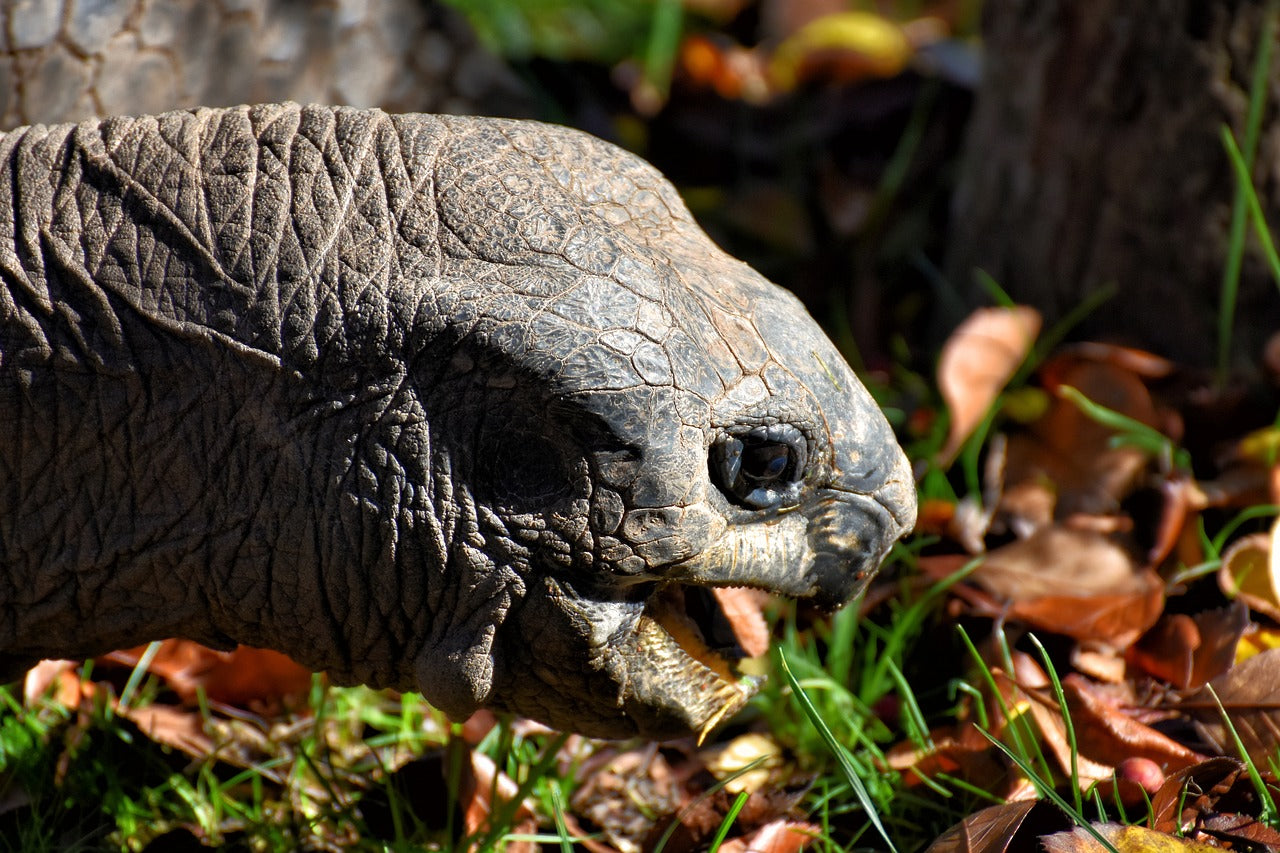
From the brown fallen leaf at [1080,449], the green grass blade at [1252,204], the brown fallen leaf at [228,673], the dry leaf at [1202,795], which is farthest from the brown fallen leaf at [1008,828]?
the green grass blade at [1252,204]

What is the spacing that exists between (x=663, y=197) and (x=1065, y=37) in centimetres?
190

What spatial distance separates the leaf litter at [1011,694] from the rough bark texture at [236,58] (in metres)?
1.26

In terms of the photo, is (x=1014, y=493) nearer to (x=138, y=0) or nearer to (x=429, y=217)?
(x=429, y=217)

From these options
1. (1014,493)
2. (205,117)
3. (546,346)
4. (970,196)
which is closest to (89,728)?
(205,117)

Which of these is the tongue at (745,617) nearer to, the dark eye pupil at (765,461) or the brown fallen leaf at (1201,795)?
the dark eye pupil at (765,461)

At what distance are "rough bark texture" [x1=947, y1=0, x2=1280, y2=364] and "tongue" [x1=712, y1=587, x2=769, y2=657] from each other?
5.78ft

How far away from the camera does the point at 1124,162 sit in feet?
10.8

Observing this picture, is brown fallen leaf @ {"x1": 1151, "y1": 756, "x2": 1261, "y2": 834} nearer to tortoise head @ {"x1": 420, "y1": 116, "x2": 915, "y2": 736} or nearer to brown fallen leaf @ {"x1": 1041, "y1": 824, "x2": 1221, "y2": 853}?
brown fallen leaf @ {"x1": 1041, "y1": 824, "x2": 1221, "y2": 853}

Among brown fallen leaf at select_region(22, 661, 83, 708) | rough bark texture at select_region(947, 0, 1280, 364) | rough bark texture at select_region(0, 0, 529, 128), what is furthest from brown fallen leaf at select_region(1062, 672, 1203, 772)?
rough bark texture at select_region(0, 0, 529, 128)

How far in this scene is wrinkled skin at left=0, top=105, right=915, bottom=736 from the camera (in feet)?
5.50

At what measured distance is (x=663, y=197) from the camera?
195 centimetres

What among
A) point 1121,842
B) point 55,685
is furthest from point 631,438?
point 55,685

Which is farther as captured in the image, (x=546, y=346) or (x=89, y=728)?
(x=89, y=728)

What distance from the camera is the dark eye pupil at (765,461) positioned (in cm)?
175
